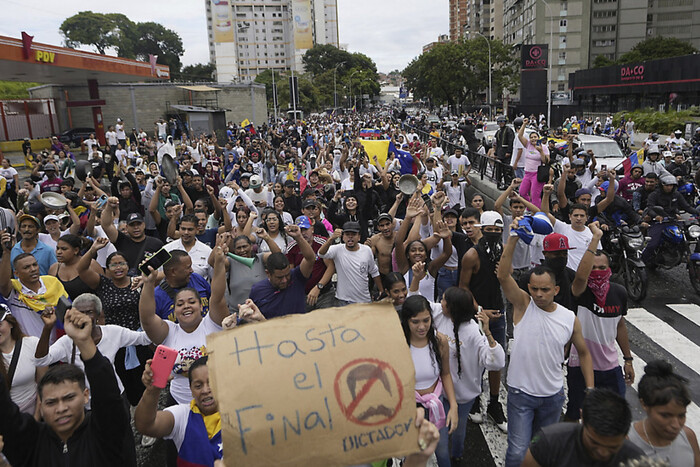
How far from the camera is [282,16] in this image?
147 metres

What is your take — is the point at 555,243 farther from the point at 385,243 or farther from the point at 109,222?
the point at 109,222

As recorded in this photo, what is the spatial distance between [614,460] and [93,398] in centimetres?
259

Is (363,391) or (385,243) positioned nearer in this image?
(363,391)

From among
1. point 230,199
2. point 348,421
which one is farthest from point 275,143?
point 348,421

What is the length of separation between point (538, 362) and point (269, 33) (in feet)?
511

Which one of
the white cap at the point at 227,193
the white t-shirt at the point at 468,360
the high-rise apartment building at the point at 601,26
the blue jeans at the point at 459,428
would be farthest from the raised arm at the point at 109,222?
the high-rise apartment building at the point at 601,26

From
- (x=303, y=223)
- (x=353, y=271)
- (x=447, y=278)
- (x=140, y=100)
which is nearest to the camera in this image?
(x=353, y=271)

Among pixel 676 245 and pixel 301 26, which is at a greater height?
pixel 301 26

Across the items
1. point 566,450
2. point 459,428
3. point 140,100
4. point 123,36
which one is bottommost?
point 459,428

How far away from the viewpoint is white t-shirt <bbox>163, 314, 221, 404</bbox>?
378 cm

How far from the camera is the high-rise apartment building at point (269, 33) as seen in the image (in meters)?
136

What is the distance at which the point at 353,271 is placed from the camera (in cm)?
552

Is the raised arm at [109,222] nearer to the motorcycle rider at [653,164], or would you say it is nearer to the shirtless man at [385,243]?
the shirtless man at [385,243]

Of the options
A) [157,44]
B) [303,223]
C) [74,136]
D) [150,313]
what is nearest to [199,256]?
[303,223]
